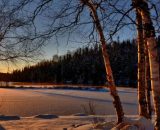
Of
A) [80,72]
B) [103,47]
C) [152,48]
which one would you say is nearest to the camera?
[152,48]

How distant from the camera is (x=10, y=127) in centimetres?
1085

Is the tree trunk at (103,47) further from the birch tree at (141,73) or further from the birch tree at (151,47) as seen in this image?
the birch tree at (151,47)

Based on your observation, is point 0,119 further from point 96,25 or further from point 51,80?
point 51,80

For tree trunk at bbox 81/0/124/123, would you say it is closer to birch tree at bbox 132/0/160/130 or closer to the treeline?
birch tree at bbox 132/0/160/130

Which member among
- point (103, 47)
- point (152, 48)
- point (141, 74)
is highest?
point (103, 47)

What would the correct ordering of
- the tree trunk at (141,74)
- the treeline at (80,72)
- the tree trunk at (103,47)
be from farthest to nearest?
the treeline at (80,72), the tree trunk at (141,74), the tree trunk at (103,47)

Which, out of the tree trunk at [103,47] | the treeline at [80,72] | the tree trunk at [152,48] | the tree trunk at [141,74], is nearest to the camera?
the tree trunk at [152,48]

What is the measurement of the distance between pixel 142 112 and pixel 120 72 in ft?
193

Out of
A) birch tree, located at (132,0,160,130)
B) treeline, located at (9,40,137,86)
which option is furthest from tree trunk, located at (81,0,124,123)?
treeline, located at (9,40,137,86)

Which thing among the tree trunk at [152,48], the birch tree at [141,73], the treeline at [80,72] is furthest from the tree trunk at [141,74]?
the treeline at [80,72]

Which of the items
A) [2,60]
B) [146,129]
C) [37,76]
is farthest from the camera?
[37,76]

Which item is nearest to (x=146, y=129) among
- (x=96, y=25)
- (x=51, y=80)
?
(x=96, y=25)

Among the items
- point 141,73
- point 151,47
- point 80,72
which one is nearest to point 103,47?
point 141,73

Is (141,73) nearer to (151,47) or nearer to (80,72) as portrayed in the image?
(151,47)
